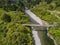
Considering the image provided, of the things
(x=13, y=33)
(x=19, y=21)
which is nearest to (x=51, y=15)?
(x=19, y=21)

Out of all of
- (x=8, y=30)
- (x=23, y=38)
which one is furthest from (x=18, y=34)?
(x=8, y=30)

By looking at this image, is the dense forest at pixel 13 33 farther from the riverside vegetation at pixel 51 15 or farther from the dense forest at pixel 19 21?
the riverside vegetation at pixel 51 15

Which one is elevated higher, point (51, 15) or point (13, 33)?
point (13, 33)

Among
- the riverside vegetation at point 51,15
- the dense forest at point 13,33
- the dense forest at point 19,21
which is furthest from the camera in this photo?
the riverside vegetation at point 51,15

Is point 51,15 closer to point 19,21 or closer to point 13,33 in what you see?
point 19,21

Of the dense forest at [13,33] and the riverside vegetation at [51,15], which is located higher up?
the dense forest at [13,33]

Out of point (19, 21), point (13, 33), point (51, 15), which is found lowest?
point (51, 15)

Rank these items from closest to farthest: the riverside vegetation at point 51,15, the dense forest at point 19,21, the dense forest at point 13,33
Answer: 1. the dense forest at point 13,33
2. the dense forest at point 19,21
3. the riverside vegetation at point 51,15

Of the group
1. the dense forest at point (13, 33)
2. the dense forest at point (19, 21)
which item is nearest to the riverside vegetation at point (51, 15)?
the dense forest at point (19, 21)

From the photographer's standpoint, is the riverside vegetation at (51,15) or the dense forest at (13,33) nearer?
the dense forest at (13,33)
